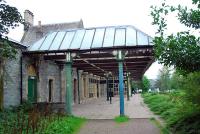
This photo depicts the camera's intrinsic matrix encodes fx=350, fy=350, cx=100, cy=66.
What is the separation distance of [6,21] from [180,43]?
4.51 m

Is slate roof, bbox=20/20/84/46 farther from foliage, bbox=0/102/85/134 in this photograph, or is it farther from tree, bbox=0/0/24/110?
tree, bbox=0/0/24/110

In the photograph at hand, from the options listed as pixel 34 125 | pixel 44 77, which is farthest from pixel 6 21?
pixel 44 77

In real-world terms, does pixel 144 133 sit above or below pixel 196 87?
below

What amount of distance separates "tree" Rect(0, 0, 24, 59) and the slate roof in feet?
88.7

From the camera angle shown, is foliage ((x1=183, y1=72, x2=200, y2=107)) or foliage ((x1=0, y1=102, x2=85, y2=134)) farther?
foliage ((x1=183, y1=72, x2=200, y2=107))

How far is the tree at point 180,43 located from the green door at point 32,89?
13.5 meters

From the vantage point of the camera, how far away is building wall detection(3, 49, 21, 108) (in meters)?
16.9

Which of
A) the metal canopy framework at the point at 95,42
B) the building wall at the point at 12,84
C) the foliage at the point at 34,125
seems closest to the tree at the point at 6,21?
the foliage at the point at 34,125

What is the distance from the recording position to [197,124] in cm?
1041

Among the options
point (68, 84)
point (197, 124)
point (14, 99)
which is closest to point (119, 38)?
point (68, 84)

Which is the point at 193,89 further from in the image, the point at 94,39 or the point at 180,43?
the point at 94,39

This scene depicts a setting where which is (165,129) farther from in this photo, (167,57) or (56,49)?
(56,49)

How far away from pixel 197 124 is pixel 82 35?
11.1m

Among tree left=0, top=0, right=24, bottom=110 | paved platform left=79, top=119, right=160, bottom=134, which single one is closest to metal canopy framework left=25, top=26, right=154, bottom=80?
paved platform left=79, top=119, right=160, bottom=134
